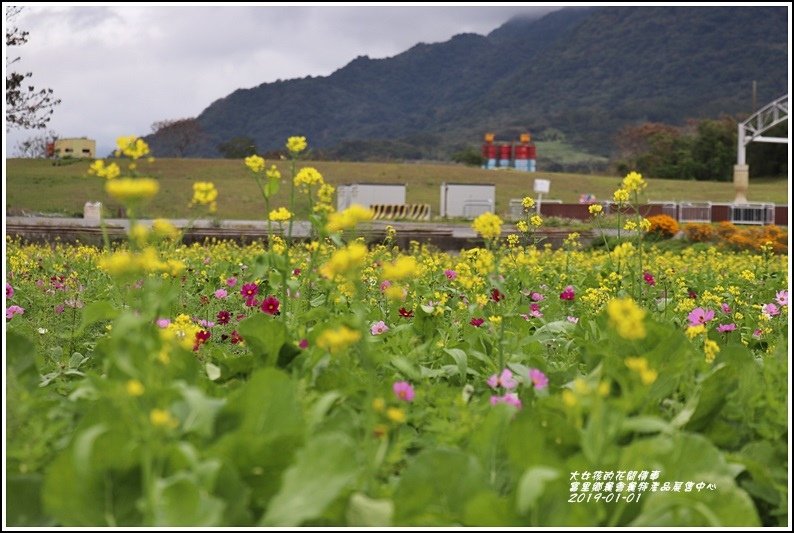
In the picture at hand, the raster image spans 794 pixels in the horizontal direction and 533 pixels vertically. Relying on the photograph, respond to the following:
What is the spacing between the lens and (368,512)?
147 centimetres

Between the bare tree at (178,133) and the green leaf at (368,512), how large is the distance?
3420 inches

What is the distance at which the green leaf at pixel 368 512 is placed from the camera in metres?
1.45

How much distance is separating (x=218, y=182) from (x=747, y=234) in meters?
27.8

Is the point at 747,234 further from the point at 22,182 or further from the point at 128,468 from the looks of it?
the point at 22,182

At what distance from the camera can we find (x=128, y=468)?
4.88 feet

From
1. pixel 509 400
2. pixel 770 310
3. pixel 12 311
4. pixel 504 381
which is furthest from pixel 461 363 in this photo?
pixel 12 311

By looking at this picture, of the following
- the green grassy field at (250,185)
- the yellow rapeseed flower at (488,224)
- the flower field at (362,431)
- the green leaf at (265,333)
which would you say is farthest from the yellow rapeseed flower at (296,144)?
the green grassy field at (250,185)

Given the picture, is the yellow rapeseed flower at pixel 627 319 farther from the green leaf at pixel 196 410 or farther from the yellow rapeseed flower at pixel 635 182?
the yellow rapeseed flower at pixel 635 182

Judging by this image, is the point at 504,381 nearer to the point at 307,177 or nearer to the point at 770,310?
the point at 307,177

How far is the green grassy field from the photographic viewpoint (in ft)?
101

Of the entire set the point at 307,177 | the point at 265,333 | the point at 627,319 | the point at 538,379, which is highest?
the point at 307,177

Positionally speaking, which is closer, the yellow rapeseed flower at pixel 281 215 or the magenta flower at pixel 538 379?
the magenta flower at pixel 538 379

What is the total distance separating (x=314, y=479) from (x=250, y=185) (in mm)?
36434

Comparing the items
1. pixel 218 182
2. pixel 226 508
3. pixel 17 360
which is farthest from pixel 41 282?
pixel 218 182
